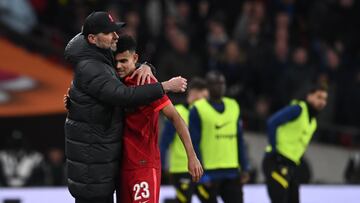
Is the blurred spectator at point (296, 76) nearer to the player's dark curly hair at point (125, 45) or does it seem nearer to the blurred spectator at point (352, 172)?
the blurred spectator at point (352, 172)

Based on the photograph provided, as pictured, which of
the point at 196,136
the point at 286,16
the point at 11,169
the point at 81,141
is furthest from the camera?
the point at 286,16

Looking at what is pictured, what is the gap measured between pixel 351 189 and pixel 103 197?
19.2ft

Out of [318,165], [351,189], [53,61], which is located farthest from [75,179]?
[318,165]

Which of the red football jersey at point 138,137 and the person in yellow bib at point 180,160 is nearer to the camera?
the red football jersey at point 138,137

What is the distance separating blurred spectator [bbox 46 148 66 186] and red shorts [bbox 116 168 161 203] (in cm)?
633

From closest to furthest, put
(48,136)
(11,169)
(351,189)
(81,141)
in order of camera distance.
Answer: (81,141) < (351,189) < (11,169) < (48,136)

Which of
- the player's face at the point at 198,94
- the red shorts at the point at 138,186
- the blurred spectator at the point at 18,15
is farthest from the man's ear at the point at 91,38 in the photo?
the blurred spectator at the point at 18,15

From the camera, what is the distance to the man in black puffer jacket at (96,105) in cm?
743

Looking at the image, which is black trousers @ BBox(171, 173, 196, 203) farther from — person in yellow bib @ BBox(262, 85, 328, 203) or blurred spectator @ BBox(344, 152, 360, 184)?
blurred spectator @ BBox(344, 152, 360, 184)

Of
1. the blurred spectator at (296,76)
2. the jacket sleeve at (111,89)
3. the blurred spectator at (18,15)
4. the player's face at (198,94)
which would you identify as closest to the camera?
the jacket sleeve at (111,89)

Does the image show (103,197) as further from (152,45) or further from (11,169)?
(152,45)

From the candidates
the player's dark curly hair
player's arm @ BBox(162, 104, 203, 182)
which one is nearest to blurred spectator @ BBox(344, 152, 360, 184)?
player's arm @ BBox(162, 104, 203, 182)

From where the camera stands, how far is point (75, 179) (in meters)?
7.62

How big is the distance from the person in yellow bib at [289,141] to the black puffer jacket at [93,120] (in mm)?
3550
